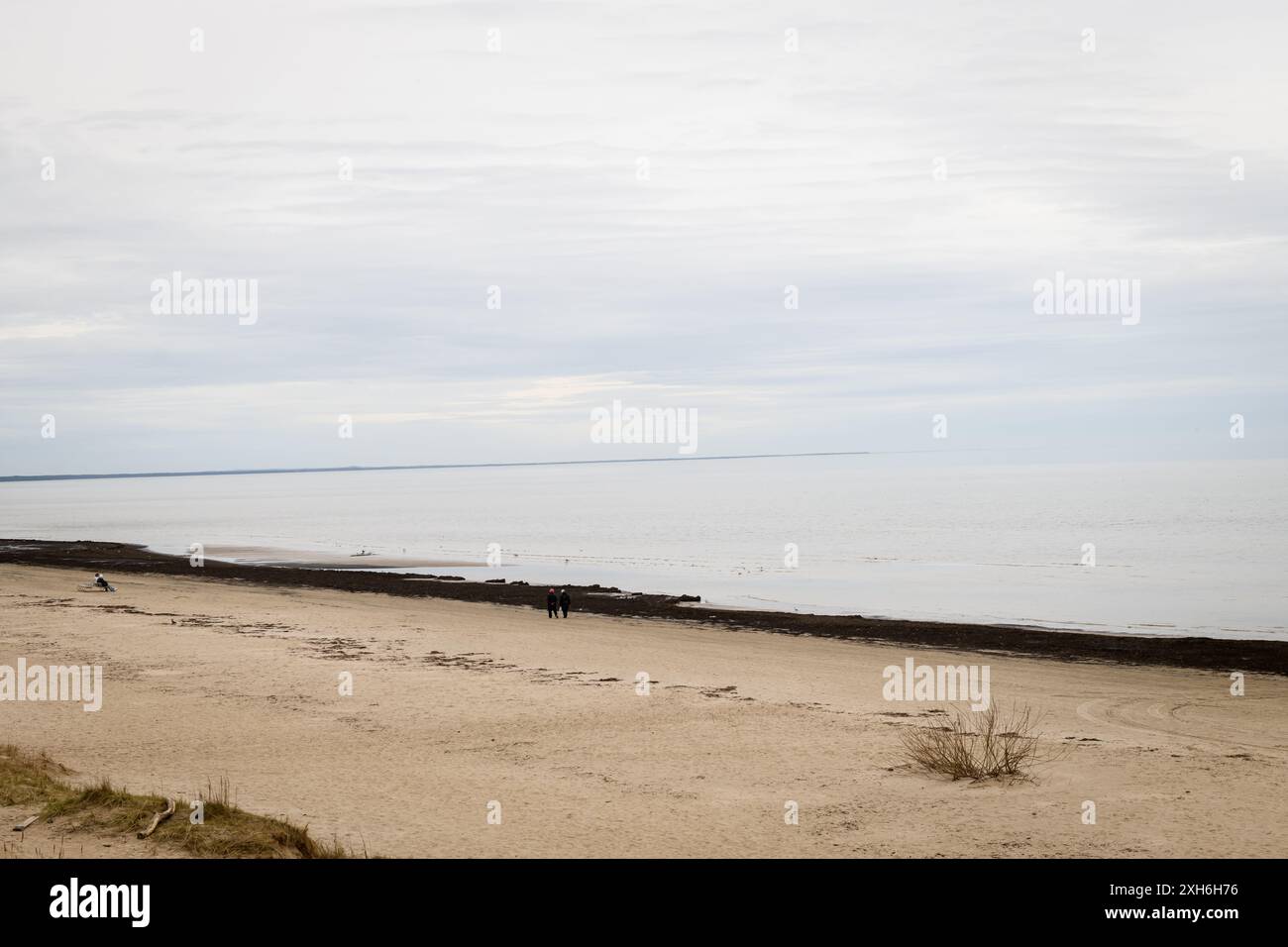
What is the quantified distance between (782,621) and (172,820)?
28092 mm

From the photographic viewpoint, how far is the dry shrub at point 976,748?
14.7 m

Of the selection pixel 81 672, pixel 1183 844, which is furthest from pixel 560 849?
pixel 81 672

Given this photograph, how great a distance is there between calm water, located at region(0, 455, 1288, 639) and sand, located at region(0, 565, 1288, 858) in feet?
48.4

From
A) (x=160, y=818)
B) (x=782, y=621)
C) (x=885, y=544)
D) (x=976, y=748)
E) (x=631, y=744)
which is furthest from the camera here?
(x=885, y=544)

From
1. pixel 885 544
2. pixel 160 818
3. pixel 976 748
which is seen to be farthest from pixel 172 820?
pixel 885 544

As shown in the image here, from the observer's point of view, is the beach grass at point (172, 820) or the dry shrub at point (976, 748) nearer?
the beach grass at point (172, 820)

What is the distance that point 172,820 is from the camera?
1153 cm

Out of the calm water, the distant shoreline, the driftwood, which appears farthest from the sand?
the calm water

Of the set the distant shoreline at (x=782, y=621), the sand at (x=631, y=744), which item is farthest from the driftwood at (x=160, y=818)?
the distant shoreline at (x=782, y=621)

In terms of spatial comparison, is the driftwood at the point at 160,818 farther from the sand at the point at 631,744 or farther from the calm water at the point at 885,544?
the calm water at the point at 885,544

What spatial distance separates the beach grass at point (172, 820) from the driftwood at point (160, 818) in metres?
0.05

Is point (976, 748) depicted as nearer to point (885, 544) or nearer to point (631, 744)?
point (631, 744)
